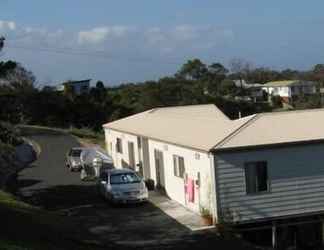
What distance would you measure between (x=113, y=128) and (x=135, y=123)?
2988 mm

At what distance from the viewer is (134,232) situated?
2373 centimetres

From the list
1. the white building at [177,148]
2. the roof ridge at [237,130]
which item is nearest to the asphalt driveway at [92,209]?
the white building at [177,148]

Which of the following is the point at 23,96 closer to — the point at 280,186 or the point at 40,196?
the point at 40,196

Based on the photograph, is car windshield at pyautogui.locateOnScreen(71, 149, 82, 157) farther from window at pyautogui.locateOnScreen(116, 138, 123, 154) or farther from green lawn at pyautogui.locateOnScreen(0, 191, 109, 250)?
green lawn at pyautogui.locateOnScreen(0, 191, 109, 250)

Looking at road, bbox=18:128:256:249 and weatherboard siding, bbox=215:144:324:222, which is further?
weatherboard siding, bbox=215:144:324:222

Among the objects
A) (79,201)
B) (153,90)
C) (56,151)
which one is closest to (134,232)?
(79,201)

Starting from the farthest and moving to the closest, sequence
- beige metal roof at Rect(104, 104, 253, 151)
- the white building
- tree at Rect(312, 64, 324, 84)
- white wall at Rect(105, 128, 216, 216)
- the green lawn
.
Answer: tree at Rect(312, 64, 324, 84)
beige metal roof at Rect(104, 104, 253, 151)
the white building
white wall at Rect(105, 128, 216, 216)
the green lawn

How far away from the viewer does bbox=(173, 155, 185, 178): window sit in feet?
A: 90.8

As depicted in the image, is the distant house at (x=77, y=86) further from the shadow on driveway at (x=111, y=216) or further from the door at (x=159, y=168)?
the door at (x=159, y=168)

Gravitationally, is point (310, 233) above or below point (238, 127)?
below

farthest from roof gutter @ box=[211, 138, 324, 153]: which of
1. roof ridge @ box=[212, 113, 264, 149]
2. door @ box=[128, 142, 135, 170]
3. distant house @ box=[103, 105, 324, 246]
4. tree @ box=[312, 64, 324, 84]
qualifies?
tree @ box=[312, 64, 324, 84]

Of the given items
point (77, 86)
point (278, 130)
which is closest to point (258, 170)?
point (278, 130)

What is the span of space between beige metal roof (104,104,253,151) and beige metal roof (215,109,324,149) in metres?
0.42

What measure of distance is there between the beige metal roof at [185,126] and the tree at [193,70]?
76402 mm
